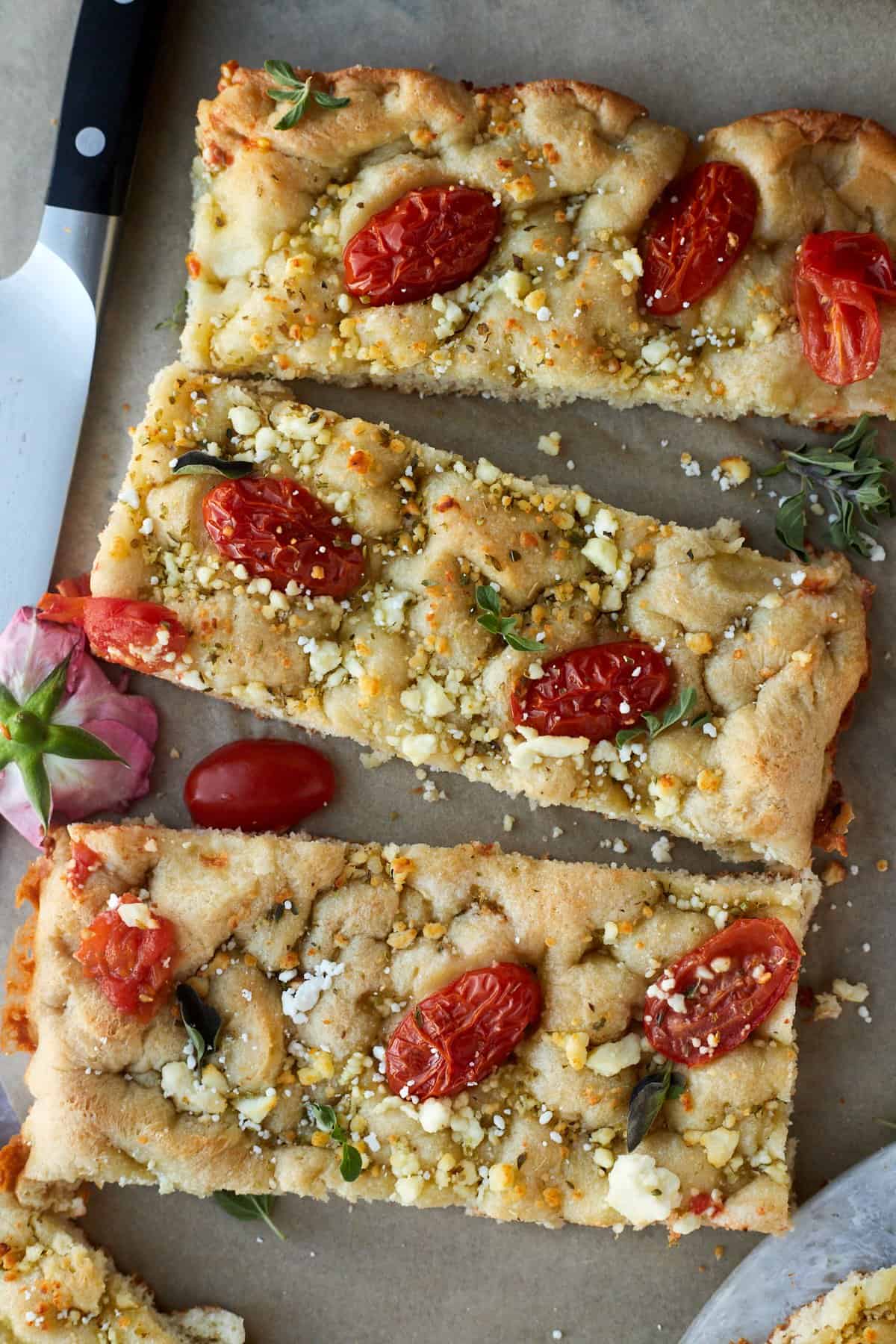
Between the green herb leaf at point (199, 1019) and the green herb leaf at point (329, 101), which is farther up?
the green herb leaf at point (329, 101)

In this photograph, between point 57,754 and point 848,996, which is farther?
point 848,996

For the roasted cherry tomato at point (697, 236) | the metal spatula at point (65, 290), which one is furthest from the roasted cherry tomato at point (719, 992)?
the metal spatula at point (65, 290)

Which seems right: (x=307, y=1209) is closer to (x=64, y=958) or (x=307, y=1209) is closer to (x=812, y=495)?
(x=64, y=958)

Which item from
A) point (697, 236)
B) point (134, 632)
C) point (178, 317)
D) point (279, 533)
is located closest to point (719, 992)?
point (279, 533)

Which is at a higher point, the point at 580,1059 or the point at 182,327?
the point at 182,327

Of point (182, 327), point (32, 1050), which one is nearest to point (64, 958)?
point (32, 1050)

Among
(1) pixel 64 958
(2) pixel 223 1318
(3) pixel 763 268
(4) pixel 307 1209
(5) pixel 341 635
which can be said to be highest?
(3) pixel 763 268

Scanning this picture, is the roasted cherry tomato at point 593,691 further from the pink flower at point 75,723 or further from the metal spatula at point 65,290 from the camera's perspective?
the metal spatula at point 65,290

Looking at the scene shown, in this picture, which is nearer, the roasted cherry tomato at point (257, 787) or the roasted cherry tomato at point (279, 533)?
the roasted cherry tomato at point (279, 533)
